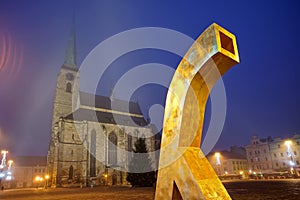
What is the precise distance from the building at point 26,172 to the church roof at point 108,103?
26932 mm

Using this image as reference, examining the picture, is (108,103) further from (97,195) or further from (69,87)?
(97,195)

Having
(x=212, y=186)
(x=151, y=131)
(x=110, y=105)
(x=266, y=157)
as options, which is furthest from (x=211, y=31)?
(x=266, y=157)

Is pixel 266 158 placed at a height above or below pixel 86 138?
below

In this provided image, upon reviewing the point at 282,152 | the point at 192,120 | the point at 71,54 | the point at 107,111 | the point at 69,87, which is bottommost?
the point at 282,152

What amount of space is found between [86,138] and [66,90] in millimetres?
14192

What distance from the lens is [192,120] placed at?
4.29 m

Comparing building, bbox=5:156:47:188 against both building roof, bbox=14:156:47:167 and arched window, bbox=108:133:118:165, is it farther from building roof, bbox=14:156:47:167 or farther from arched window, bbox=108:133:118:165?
arched window, bbox=108:133:118:165

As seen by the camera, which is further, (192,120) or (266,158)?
(266,158)

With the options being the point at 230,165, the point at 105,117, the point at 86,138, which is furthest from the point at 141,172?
the point at 230,165

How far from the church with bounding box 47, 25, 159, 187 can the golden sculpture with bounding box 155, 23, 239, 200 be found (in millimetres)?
26855

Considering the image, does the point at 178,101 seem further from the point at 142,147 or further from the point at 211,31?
the point at 142,147

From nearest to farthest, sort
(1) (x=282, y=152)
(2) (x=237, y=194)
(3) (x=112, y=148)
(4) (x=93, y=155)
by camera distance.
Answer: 1. (2) (x=237, y=194)
2. (4) (x=93, y=155)
3. (3) (x=112, y=148)
4. (1) (x=282, y=152)

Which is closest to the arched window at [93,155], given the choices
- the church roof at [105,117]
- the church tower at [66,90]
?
the church roof at [105,117]

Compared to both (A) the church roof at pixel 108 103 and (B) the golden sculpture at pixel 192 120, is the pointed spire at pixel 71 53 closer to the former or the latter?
(A) the church roof at pixel 108 103
